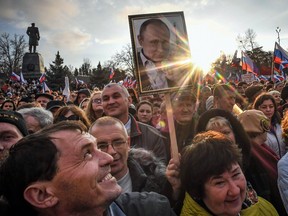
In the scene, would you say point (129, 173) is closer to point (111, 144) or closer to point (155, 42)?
point (111, 144)

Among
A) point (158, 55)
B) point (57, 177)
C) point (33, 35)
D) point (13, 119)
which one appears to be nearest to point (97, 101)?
point (13, 119)

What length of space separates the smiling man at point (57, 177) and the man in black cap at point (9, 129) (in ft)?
3.19

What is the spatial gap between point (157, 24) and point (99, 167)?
4.46 ft

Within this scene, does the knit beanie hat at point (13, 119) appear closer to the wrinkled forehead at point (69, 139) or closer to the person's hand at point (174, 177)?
the wrinkled forehead at point (69, 139)

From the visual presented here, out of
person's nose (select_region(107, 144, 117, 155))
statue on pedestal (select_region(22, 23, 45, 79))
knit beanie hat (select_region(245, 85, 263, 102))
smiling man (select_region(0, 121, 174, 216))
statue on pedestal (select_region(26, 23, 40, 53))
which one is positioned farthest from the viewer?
statue on pedestal (select_region(26, 23, 40, 53))

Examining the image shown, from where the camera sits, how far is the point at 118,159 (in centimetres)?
217

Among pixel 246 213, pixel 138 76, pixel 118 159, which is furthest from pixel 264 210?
pixel 138 76

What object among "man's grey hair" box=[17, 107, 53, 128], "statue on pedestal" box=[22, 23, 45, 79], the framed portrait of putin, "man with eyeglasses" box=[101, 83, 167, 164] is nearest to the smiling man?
the framed portrait of putin

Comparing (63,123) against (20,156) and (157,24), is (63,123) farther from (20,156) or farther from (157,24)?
(157,24)

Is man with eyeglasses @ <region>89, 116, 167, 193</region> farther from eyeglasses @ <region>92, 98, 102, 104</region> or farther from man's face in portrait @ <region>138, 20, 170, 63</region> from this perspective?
eyeglasses @ <region>92, 98, 102, 104</region>

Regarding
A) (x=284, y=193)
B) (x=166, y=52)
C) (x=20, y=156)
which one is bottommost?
(x=284, y=193)

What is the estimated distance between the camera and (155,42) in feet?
7.66

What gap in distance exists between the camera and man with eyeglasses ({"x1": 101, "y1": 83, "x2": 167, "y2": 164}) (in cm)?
353

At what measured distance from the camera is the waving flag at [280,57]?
11.8m
